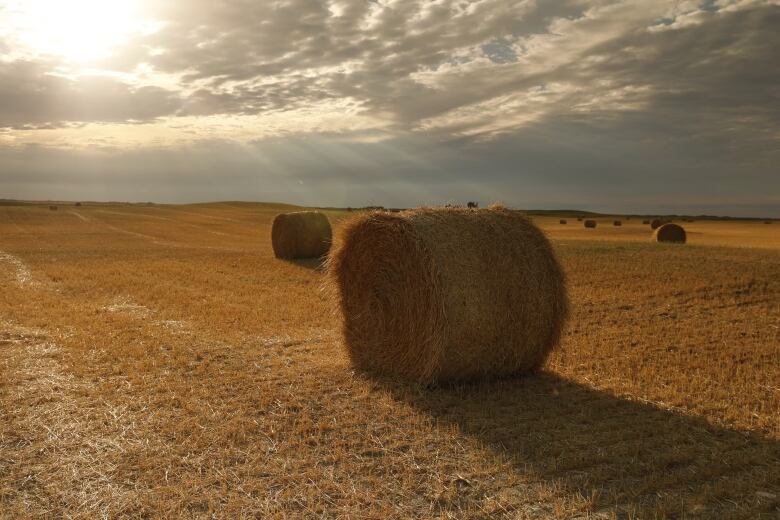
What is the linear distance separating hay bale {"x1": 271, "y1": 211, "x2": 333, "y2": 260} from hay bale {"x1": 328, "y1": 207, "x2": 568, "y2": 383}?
15258 millimetres

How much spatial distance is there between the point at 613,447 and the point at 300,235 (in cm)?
1961

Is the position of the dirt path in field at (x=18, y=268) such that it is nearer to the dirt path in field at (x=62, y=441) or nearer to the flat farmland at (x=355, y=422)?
the flat farmland at (x=355, y=422)

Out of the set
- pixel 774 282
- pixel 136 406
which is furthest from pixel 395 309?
pixel 774 282

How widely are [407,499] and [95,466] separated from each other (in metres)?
2.82

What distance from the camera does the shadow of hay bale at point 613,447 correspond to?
473 centimetres

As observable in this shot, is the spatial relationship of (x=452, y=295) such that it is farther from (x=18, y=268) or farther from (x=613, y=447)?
(x=18, y=268)

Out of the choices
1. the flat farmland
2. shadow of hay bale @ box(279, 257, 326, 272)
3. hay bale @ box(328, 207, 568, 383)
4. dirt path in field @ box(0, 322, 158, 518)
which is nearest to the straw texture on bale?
shadow of hay bale @ box(279, 257, 326, 272)

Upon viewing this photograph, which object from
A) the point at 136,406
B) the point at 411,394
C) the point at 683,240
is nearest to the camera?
the point at 136,406

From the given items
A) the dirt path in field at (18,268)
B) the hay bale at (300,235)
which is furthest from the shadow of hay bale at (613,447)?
the hay bale at (300,235)

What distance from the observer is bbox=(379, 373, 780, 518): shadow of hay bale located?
4734 mm

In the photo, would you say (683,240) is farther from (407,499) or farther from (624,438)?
(407,499)

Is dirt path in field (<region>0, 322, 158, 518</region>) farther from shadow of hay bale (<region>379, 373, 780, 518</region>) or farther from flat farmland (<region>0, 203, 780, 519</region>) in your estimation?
shadow of hay bale (<region>379, 373, 780, 518</region>)

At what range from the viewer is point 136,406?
6871 millimetres

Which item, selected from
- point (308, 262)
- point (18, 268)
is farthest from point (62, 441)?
point (308, 262)
